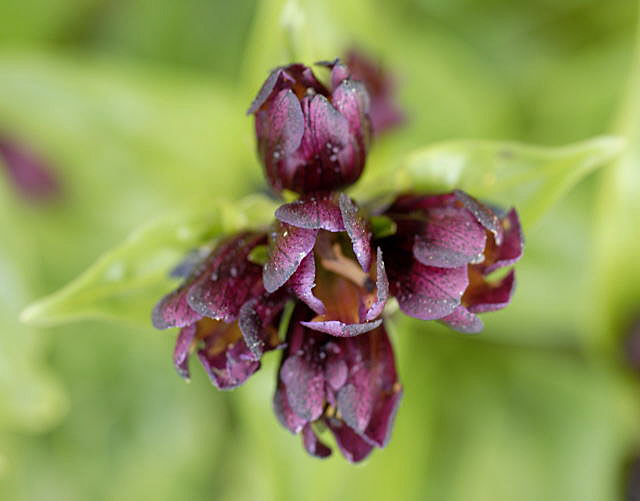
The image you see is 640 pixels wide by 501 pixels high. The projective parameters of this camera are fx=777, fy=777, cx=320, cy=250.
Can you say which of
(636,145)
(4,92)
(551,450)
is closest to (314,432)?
(636,145)

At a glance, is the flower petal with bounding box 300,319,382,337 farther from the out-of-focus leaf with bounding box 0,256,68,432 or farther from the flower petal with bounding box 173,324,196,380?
the out-of-focus leaf with bounding box 0,256,68,432

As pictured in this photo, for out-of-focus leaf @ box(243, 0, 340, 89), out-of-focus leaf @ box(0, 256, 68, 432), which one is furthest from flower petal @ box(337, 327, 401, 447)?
out-of-focus leaf @ box(0, 256, 68, 432)

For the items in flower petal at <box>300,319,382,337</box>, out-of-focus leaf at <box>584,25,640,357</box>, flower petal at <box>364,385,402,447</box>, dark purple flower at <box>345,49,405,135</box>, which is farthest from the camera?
dark purple flower at <box>345,49,405,135</box>

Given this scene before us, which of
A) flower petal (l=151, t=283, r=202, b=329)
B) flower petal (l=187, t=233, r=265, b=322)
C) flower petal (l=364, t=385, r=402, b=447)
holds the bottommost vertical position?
flower petal (l=364, t=385, r=402, b=447)

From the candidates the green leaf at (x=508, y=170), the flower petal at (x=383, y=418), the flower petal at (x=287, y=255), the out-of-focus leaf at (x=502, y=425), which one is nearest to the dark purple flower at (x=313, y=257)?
the flower petal at (x=287, y=255)

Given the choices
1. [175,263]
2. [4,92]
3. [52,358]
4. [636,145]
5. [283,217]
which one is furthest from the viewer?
[52,358]

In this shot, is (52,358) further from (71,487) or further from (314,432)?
(314,432)

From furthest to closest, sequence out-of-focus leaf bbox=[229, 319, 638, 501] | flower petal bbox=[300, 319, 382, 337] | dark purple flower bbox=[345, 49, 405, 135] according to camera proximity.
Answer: out-of-focus leaf bbox=[229, 319, 638, 501], dark purple flower bbox=[345, 49, 405, 135], flower petal bbox=[300, 319, 382, 337]
